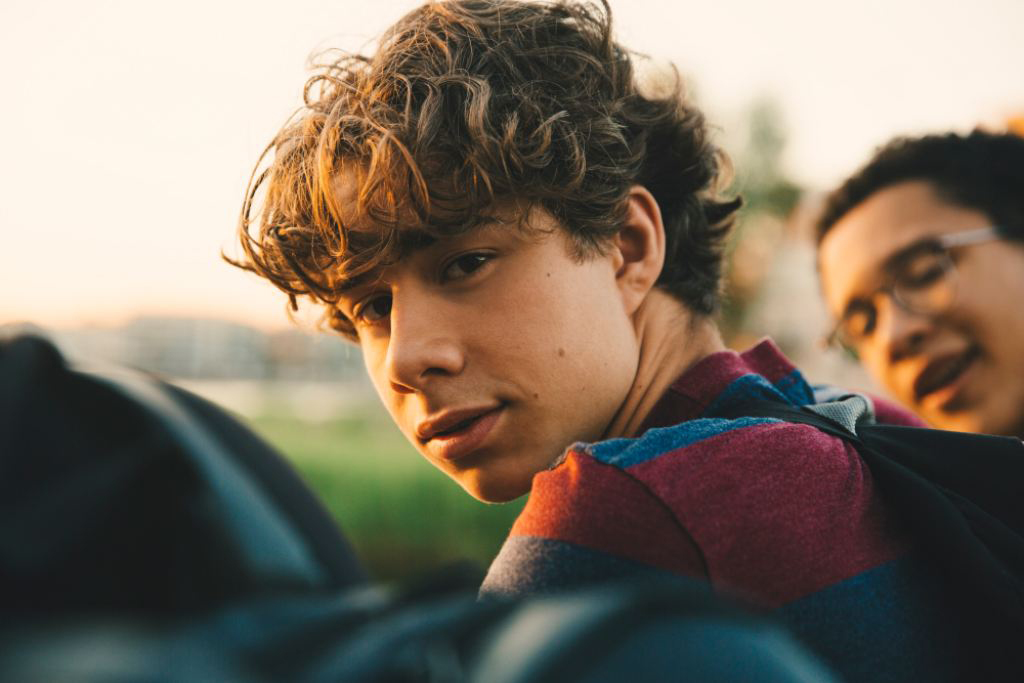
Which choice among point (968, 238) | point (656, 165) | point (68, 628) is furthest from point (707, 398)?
point (968, 238)

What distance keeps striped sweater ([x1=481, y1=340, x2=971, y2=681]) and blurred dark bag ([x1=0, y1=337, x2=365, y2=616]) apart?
18.5 inches

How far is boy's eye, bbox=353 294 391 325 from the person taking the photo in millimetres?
1927

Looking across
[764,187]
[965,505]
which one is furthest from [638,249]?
[764,187]

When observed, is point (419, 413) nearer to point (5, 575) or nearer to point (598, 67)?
point (598, 67)

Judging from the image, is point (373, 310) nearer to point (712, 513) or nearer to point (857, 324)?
point (712, 513)

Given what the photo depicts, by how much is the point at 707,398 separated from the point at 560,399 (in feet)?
1.07

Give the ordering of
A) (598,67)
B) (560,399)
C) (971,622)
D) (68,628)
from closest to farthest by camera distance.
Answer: (68,628) → (971,622) → (560,399) → (598,67)

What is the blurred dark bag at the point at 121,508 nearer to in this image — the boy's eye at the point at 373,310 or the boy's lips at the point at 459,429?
the boy's lips at the point at 459,429

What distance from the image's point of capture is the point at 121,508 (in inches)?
29.5

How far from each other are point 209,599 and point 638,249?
1492 mm

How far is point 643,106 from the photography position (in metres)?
2.30

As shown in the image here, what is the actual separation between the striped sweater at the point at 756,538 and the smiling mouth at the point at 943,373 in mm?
2060

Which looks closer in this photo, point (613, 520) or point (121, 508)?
point (121, 508)

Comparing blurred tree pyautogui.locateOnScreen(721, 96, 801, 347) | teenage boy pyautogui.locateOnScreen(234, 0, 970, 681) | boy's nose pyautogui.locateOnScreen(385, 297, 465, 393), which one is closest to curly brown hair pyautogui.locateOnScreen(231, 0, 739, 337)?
teenage boy pyautogui.locateOnScreen(234, 0, 970, 681)
